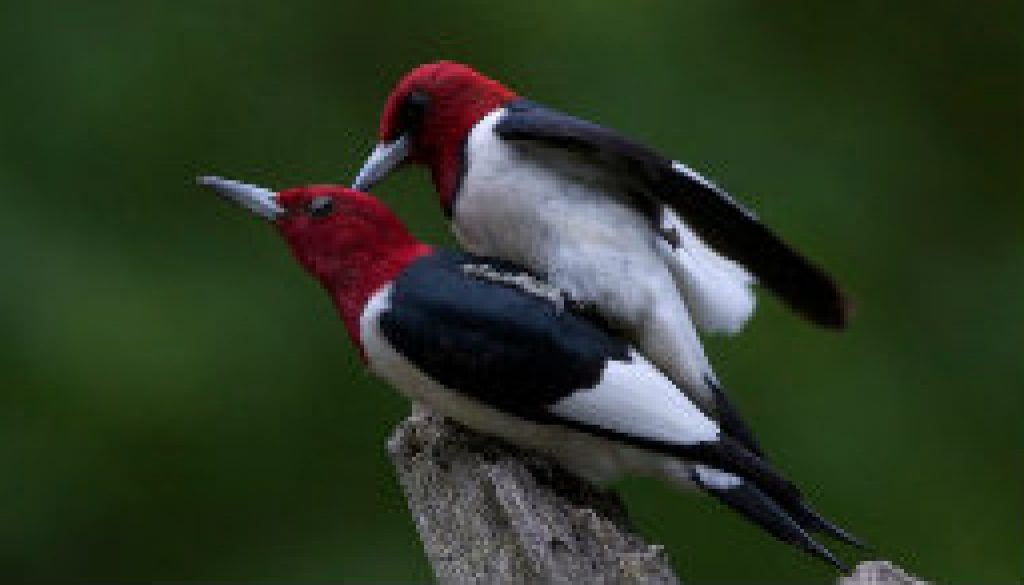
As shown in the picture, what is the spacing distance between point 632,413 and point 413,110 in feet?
2.03

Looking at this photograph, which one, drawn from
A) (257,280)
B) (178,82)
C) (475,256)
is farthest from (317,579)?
(475,256)

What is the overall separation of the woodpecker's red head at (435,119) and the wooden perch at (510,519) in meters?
0.37

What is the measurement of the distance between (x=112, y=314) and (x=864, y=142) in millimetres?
1922

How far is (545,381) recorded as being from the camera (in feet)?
9.71

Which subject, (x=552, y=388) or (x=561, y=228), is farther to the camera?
(x=561, y=228)

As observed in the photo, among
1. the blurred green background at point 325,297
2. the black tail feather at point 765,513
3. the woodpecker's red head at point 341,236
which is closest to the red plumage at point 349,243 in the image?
the woodpecker's red head at point 341,236

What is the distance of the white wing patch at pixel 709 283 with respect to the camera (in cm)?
326

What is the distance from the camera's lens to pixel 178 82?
5.46m

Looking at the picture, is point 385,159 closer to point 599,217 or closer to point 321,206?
point 321,206

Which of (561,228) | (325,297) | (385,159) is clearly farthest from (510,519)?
(325,297)

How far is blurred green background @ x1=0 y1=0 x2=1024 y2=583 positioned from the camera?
5074mm

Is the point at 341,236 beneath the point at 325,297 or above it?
above

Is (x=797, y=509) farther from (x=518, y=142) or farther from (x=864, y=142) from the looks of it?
(x=864, y=142)

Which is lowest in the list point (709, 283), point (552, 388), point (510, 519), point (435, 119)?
point (510, 519)
